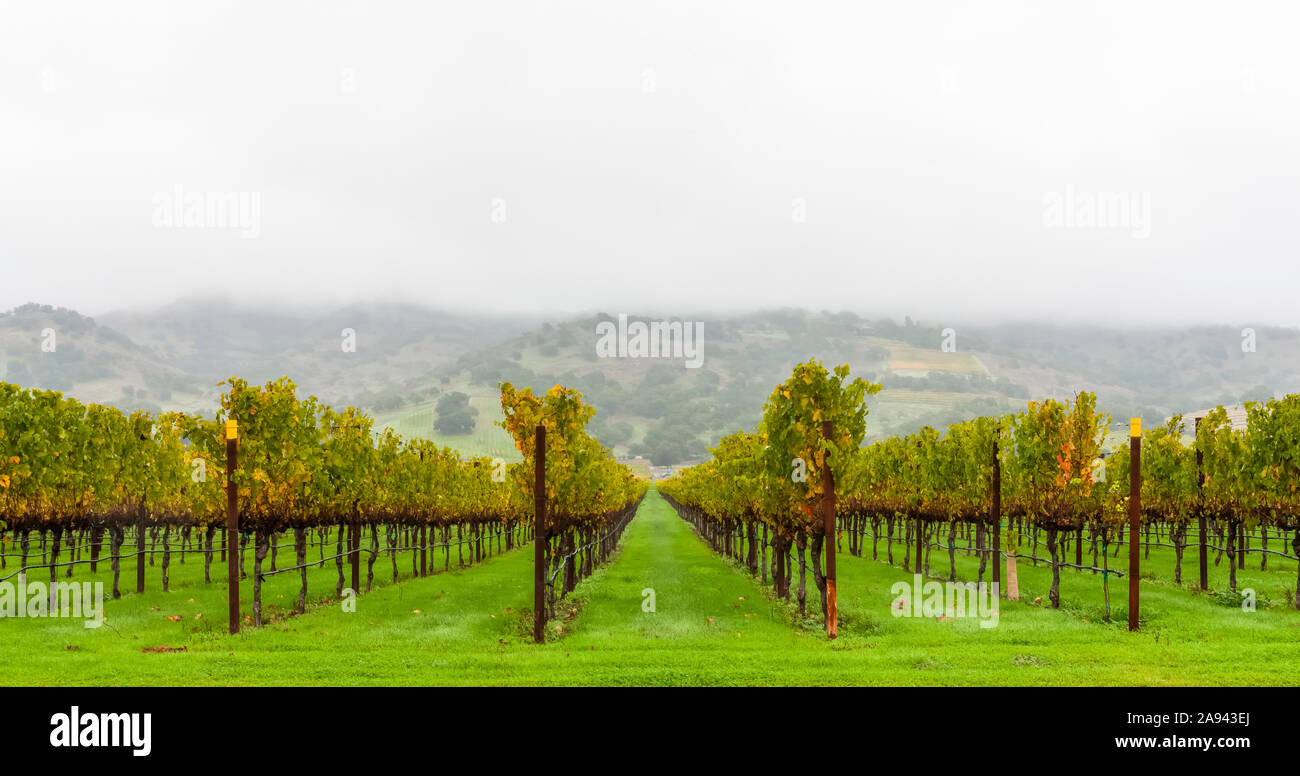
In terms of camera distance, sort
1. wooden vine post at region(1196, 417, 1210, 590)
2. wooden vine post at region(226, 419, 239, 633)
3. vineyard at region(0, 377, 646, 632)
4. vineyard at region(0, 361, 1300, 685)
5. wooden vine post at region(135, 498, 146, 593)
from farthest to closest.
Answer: wooden vine post at region(1196, 417, 1210, 590), wooden vine post at region(135, 498, 146, 593), vineyard at region(0, 377, 646, 632), wooden vine post at region(226, 419, 239, 633), vineyard at region(0, 361, 1300, 685)

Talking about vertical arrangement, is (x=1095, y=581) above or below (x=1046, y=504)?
below

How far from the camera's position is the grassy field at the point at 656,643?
1276cm

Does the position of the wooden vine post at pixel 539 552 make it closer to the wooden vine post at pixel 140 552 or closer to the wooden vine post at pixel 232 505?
the wooden vine post at pixel 232 505

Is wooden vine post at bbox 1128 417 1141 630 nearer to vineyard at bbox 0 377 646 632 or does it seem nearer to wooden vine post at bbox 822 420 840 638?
wooden vine post at bbox 822 420 840 638

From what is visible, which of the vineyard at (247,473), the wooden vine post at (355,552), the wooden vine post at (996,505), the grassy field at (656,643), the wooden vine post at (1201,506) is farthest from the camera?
the wooden vine post at (355,552)

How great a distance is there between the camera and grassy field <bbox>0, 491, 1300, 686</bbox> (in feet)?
41.9

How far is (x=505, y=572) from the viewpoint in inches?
1323

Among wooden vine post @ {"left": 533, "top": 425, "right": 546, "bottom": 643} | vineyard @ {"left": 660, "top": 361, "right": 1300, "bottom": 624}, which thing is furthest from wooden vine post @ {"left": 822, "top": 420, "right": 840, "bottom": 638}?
wooden vine post @ {"left": 533, "top": 425, "right": 546, "bottom": 643}

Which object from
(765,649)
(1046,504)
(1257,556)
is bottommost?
(1257,556)

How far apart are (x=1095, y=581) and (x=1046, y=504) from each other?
8.14m

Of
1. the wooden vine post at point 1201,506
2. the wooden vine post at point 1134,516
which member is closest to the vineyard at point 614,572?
the wooden vine post at point 1201,506

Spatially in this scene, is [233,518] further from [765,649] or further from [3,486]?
[765,649]
